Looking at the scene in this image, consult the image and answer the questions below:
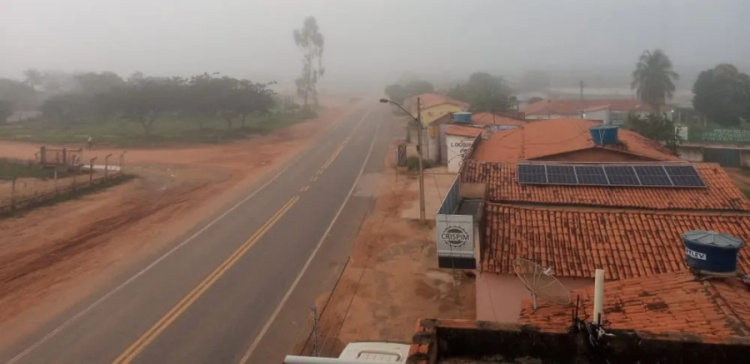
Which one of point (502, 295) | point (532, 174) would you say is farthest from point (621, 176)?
point (502, 295)

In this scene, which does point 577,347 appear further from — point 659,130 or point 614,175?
point 659,130

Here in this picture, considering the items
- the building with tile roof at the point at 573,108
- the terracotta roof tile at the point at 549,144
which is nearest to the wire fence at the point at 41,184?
the terracotta roof tile at the point at 549,144

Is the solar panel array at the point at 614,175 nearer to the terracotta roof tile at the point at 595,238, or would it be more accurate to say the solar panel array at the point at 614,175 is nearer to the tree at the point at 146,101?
the terracotta roof tile at the point at 595,238

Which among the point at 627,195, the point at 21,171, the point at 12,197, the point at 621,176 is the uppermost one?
the point at 621,176

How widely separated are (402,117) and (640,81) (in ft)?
94.8

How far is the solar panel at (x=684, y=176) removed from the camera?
49.4 feet

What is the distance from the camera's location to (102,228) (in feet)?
69.6

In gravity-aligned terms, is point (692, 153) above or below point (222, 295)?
above

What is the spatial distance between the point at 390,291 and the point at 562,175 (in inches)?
Answer: 218

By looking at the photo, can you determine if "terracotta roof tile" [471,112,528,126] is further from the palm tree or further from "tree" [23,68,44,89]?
A: "tree" [23,68,44,89]

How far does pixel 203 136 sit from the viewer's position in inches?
2030

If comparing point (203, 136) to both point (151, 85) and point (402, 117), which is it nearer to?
point (151, 85)

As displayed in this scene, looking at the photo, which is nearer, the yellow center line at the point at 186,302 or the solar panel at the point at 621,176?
the yellow center line at the point at 186,302

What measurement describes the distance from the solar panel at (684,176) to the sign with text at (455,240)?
5.97 m
